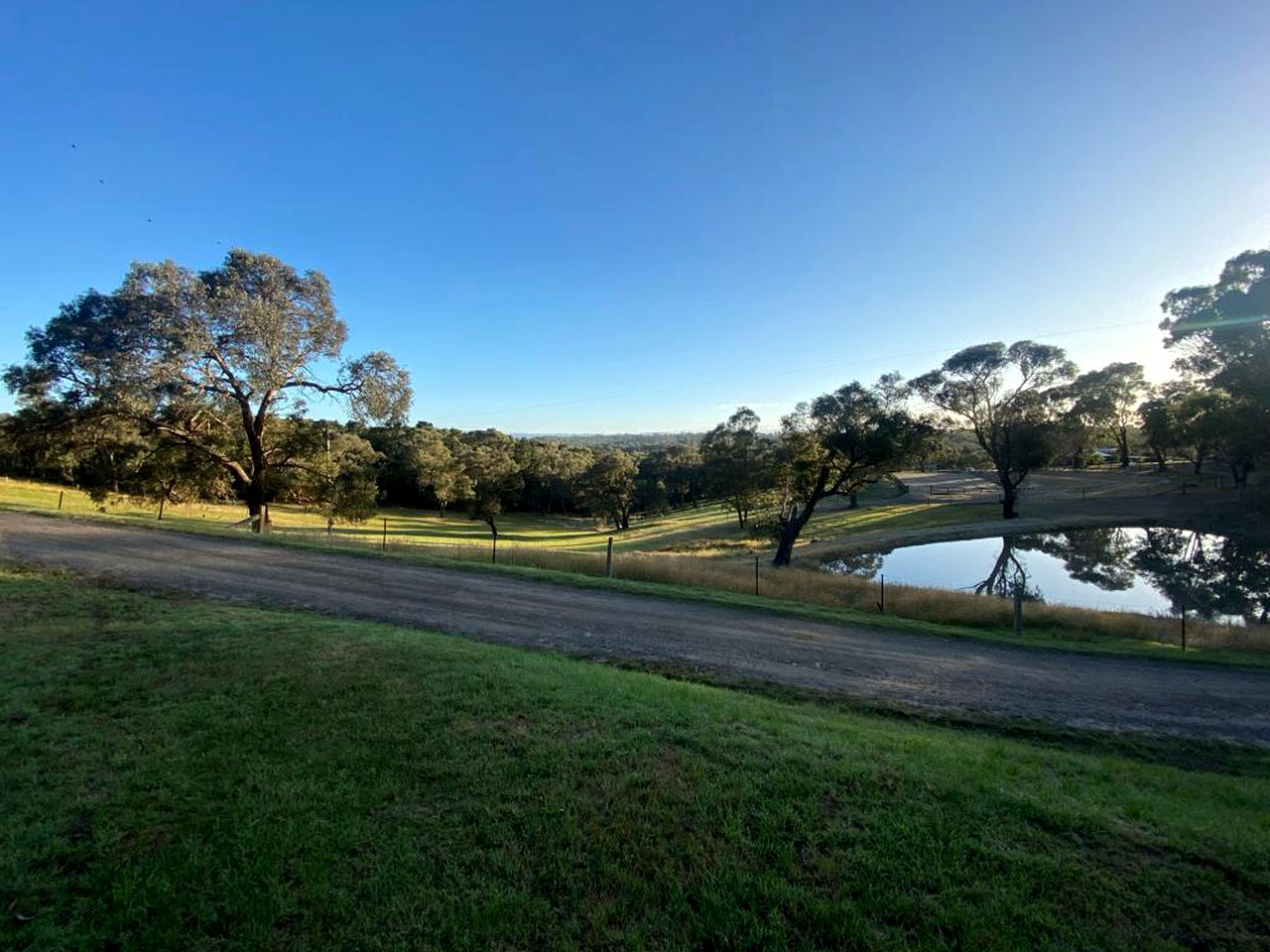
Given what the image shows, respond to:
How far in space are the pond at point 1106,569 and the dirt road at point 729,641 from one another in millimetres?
13136

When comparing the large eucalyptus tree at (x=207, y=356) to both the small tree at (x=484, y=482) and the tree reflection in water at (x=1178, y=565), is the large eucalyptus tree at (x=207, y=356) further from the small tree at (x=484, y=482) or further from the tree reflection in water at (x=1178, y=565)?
the tree reflection in water at (x=1178, y=565)

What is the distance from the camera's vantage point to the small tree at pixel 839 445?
94.5ft

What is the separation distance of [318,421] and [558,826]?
2677 cm

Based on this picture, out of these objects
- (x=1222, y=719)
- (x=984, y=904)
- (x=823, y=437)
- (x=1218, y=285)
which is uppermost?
(x=1218, y=285)

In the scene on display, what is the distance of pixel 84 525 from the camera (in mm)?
19250

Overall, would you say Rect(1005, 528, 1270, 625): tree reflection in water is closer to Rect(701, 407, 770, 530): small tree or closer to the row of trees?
the row of trees

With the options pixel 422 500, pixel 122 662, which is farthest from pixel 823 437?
pixel 422 500

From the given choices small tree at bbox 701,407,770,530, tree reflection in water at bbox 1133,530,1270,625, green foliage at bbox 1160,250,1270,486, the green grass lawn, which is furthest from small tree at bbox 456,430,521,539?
green foliage at bbox 1160,250,1270,486

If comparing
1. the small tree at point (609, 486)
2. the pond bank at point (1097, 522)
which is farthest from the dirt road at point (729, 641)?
the small tree at point (609, 486)

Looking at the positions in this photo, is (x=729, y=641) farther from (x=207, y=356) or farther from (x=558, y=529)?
(x=558, y=529)

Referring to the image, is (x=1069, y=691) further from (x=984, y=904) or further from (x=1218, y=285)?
(x=1218, y=285)

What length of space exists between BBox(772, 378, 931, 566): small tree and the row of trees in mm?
95

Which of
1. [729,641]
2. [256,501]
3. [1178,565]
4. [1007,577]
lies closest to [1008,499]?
[1178,565]

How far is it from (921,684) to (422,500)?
74798 millimetres
